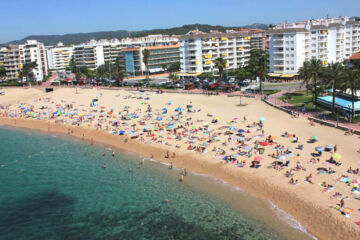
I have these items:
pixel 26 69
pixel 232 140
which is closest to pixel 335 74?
pixel 232 140

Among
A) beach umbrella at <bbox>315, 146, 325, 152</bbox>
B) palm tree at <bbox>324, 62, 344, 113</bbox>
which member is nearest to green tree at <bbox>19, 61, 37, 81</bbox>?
palm tree at <bbox>324, 62, 344, 113</bbox>

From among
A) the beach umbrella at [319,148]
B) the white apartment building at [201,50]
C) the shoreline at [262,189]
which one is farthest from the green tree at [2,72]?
the beach umbrella at [319,148]

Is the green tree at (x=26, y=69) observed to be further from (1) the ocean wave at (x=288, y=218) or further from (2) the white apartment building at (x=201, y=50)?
(1) the ocean wave at (x=288, y=218)

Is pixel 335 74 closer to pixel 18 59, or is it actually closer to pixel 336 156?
pixel 336 156

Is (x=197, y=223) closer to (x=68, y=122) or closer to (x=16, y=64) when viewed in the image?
(x=68, y=122)

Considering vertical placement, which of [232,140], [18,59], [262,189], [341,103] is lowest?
[262,189]

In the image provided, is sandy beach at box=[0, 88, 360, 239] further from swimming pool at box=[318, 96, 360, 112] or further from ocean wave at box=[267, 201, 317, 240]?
swimming pool at box=[318, 96, 360, 112]
